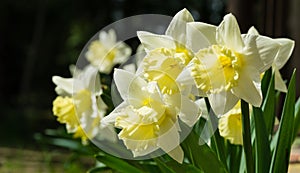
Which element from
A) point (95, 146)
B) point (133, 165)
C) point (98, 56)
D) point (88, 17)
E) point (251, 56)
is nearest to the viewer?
point (251, 56)

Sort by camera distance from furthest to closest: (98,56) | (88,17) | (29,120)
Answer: (88,17), (29,120), (98,56)

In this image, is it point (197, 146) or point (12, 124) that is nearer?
point (197, 146)

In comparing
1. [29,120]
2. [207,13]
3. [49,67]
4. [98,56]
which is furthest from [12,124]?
[98,56]

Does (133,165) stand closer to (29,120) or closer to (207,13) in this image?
(207,13)

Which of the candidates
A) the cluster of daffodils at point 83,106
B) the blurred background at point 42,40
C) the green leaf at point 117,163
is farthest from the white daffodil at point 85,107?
the blurred background at point 42,40

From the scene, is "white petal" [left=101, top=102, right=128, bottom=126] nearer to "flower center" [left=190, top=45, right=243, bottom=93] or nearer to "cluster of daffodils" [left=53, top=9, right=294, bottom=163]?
"cluster of daffodils" [left=53, top=9, right=294, bottom=163]

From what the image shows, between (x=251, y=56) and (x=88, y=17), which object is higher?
(x=251, y=56)

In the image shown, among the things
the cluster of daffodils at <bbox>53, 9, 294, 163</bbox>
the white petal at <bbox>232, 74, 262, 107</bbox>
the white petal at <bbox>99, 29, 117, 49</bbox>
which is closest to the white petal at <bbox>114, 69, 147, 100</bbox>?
the cluster of daffodils at <bbox>53, 9, 294, 163</bbox>
